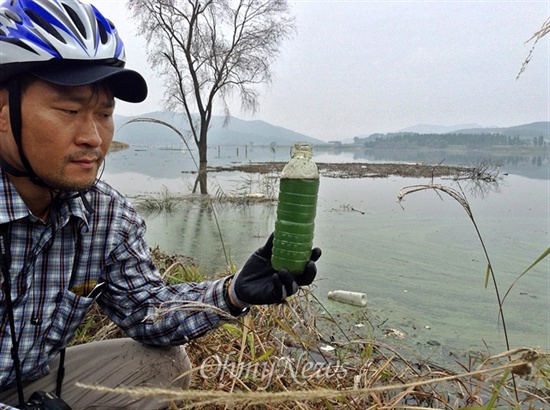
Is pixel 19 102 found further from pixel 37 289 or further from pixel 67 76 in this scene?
pixel 37 289

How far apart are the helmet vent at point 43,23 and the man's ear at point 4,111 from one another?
0.25 metres

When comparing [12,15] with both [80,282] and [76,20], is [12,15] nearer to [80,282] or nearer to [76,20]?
[76,20]

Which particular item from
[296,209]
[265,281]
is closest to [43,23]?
[296,209]

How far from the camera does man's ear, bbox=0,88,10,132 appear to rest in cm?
134

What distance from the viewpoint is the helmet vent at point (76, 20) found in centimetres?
148

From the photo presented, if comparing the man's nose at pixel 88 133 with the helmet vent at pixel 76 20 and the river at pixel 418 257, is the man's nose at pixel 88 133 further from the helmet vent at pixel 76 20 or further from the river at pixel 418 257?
the river at pixel 418 257

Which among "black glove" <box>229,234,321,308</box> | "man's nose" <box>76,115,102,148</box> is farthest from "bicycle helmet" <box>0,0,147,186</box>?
"black glove" <box>229,234,321,308</box>

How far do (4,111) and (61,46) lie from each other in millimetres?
283

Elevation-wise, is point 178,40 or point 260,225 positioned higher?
point 178,40

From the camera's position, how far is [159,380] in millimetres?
1798

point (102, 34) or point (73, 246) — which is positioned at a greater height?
point (102, 34)

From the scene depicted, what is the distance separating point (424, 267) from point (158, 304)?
376 centimetres

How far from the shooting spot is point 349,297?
12.0 feet

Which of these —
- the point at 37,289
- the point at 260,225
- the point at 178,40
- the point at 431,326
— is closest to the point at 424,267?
the point at 431,326
